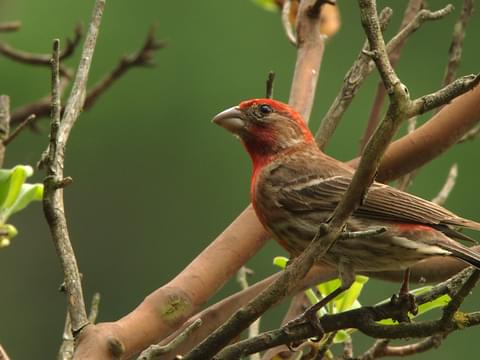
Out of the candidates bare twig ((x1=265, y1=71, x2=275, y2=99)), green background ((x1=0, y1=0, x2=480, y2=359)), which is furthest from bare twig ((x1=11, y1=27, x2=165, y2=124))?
green background ((x1=0, y1=0, x2=480, y2=359))

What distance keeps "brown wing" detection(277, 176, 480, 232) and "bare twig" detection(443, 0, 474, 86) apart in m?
0.61

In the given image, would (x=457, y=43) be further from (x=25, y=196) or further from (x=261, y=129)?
(x=25, y=196)

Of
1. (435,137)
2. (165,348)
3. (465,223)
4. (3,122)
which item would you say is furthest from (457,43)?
(165,348)

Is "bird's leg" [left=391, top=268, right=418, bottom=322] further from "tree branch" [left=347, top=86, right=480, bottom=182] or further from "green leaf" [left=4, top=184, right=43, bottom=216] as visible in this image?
"green leaf" [left=4, top=184, right=43, bottom=216]

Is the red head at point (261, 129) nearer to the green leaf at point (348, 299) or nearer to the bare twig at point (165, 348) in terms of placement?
the green leaf at point (348, 299)

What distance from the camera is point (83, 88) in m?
3.92

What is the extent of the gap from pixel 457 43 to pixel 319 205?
37.9 inches

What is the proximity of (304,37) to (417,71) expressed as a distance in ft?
27.6

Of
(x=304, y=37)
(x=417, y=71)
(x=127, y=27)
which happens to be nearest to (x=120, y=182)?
(x=127, y=27)

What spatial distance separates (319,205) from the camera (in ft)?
16.4

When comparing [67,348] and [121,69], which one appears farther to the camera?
[121,69]

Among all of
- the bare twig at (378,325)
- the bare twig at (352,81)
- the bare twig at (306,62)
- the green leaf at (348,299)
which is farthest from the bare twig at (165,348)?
the bare twig at (306,62)

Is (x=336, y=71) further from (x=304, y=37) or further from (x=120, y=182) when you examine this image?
(x=304, y=37)

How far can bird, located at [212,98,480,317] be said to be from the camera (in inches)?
174
